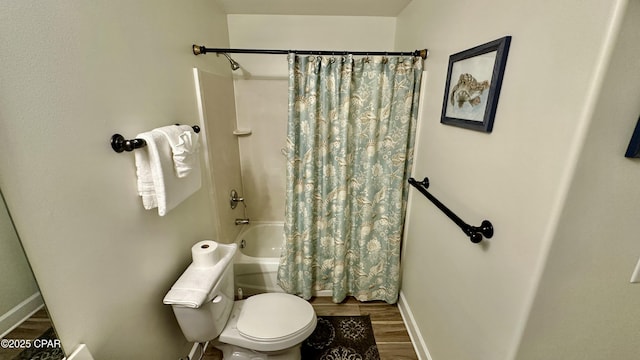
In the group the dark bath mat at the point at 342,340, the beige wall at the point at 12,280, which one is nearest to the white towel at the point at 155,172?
the beige wall at the point at 12,280

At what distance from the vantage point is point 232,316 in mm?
1396

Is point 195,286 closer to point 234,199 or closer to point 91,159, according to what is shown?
point 91,159

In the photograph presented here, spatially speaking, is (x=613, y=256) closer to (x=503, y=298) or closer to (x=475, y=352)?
(x=503, y=298)

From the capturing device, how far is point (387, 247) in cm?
182

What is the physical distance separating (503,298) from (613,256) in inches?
12.8

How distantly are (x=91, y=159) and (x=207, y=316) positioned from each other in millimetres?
853

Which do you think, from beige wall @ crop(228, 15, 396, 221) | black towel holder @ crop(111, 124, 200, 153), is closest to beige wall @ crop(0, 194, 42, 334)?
black towel holder @ crop(111, 124, 200, 153)

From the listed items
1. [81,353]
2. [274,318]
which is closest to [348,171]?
[274,318]

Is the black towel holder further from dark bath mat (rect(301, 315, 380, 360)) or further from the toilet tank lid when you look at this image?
dark bath mat (rect(301, 315, 380, 360))

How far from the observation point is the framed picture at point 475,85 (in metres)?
0.88

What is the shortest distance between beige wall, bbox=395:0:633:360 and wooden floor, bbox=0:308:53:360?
4.62 ft

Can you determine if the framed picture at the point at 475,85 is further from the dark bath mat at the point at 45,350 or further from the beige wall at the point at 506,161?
the dark bath mat at the point at 45,350

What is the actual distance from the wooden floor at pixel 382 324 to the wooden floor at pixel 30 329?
121cm

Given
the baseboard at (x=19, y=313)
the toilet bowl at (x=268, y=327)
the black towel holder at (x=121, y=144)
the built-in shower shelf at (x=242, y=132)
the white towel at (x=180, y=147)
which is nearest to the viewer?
the baseboard at (x=19, y=313)
